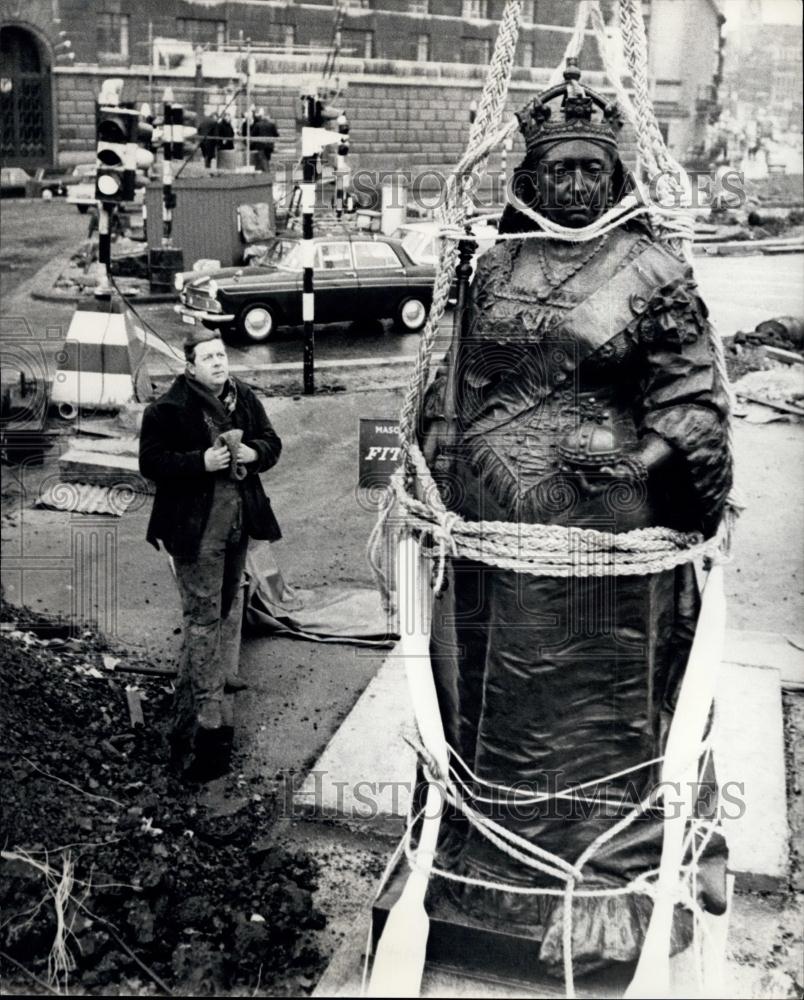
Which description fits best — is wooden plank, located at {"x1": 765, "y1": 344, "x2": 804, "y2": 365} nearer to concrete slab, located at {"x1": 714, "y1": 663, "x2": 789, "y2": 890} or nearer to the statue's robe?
concrete slab, located at {"x1": 714, "y1": 663, "x2": 789, "y2": 890}

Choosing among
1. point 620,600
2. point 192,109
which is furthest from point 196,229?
point 620,600

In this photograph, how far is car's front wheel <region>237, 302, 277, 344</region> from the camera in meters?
15.5

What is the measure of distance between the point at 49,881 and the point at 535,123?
2.87m

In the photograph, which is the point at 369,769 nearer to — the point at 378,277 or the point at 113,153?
the point at 113,153

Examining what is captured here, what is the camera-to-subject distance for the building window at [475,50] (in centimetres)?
3453

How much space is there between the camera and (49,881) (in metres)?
4.32

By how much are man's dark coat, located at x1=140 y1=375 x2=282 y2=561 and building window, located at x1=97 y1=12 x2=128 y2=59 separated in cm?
2349

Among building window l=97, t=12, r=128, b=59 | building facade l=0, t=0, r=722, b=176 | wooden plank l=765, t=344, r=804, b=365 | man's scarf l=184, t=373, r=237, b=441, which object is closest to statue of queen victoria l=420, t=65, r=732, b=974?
man's scarf l=184, t=373, r=237, b=441

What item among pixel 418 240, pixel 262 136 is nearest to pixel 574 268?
pixel 418 240

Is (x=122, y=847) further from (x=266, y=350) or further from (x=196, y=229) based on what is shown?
(x=196, y=229)

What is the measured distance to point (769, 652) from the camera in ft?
22.0

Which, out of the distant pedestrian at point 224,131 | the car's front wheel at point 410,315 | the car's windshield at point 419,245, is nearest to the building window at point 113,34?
the distant pedestrian at point 224,131

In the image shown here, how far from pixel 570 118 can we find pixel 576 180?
0.19 meters

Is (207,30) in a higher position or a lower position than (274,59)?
higher
